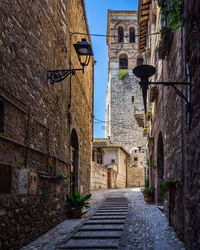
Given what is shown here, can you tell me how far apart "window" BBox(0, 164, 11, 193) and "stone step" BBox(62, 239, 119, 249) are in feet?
4.82

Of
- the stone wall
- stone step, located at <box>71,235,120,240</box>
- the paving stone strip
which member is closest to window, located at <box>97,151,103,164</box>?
the stone wall

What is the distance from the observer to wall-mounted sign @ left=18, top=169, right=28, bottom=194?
17.7ft

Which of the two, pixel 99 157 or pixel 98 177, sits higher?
pixel 99 157

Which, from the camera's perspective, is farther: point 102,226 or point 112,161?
point 112,161

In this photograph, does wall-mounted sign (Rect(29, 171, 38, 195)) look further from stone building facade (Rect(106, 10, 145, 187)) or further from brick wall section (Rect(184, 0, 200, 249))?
stone building facade (Rect(106, 10, 145, 187))

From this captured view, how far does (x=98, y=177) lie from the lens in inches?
845

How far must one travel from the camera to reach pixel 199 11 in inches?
149

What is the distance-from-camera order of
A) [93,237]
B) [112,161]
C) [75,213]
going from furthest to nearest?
1. [112,161]
2. [75,213]
3. [93,237]

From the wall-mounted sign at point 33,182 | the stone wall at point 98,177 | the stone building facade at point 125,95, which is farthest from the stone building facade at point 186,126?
the stone building facade at point 125,95

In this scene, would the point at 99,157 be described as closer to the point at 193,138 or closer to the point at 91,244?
the point at 91,244

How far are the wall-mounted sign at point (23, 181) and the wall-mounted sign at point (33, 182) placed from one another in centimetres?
19

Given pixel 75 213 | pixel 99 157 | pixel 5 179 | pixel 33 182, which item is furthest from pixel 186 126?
pixel 99 157

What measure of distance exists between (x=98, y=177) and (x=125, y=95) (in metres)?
16.5

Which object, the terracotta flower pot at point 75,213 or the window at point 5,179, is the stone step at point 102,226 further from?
the window at point 5,179
